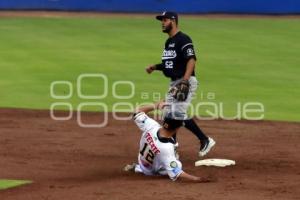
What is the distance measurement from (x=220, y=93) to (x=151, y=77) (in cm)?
241

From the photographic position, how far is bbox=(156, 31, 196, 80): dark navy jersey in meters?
9.95

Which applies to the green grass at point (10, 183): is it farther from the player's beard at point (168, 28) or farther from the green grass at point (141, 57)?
the green grass at point (141, 57)

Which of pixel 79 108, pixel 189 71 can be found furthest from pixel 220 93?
pixel 189 71

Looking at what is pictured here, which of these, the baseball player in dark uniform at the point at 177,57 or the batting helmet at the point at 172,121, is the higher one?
the baseball player in dark uniform at the point at 177,57

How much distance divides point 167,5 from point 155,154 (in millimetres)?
18403

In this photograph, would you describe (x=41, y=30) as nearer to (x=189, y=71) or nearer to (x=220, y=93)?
(x=220, y=93)

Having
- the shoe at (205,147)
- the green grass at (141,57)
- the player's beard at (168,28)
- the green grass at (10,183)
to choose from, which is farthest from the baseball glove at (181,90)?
the green grass at (141,57)

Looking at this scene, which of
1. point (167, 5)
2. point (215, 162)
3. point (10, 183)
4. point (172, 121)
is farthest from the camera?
point (167, 5)

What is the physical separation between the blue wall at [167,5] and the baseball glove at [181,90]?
17910 mm

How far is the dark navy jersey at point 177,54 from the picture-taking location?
9945 millimetres

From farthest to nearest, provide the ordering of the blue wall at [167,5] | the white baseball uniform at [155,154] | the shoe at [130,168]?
1. the blue wall at [167,5]
2. the shoe at [130,168]
3. the white baseball uniform at [155,154]

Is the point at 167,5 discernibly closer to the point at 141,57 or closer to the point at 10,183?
the point at 141,57

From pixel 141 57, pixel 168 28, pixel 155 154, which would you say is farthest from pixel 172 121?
pixel 141 57

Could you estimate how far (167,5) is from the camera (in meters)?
27.1
